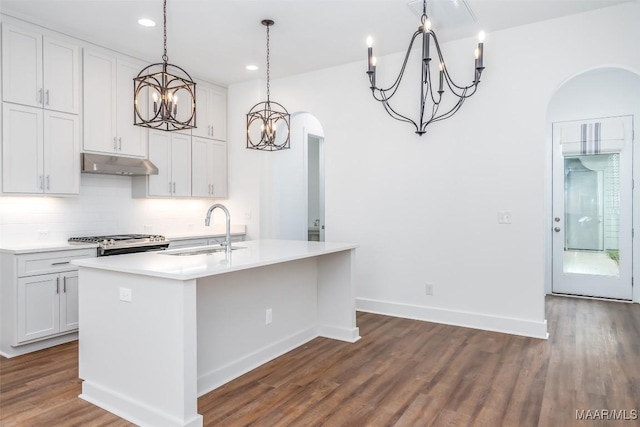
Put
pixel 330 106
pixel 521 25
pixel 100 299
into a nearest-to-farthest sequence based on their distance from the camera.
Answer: pixel 100 299 < pixel 521 25 < pixel 330 106

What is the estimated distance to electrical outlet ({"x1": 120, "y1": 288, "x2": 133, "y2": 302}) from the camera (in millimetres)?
2498

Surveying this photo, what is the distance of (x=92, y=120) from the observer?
14.1ft

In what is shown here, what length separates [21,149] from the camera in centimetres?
373

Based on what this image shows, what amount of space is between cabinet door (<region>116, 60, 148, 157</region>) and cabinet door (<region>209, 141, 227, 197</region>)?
106 centimetres

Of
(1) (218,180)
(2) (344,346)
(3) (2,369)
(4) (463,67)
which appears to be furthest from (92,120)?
(4) (463,67)

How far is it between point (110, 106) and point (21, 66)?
87 cm

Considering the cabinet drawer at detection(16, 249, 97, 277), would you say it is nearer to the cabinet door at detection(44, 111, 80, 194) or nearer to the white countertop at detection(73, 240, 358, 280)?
the cabinet door at detection(44, 111, 80, 194)

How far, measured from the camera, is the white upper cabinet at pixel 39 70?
3.64m

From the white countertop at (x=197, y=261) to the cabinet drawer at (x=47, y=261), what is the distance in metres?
1.15

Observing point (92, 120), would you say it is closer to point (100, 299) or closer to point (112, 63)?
point (112, 63)

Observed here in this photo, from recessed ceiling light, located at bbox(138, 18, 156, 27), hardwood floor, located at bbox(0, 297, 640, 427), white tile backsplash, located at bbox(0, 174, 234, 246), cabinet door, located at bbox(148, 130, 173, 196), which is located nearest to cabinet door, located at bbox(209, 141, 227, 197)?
white tile backsplash, located at bbox(0, 174, 234, 246)

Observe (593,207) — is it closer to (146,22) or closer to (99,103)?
(146,22)

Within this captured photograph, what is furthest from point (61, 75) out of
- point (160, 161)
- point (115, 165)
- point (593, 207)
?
point (593, 207)

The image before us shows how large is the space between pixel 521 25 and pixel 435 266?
245 centimetres
